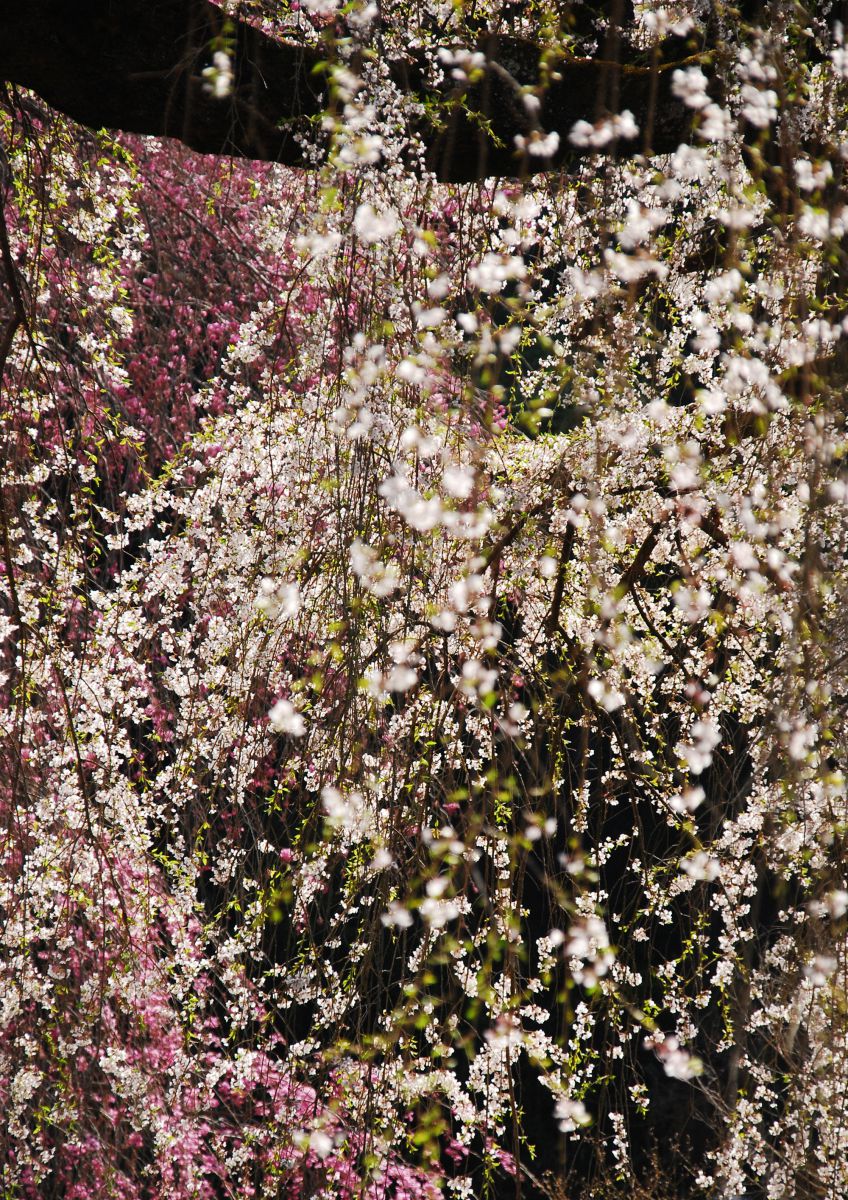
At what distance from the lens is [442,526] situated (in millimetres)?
1788

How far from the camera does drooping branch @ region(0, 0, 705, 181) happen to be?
66.5 inches

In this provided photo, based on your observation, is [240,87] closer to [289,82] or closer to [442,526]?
[289,82]

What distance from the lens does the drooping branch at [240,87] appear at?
5.54 feet

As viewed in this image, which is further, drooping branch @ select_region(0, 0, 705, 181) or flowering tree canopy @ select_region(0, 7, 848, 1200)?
drooping branch @ select_region(0, 0, 705, 181)

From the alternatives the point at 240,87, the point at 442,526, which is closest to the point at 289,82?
the point at 240,87

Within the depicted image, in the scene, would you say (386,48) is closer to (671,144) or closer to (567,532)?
(671,144)

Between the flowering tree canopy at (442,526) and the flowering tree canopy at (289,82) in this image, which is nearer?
the flowering tree canopy at (442,526)

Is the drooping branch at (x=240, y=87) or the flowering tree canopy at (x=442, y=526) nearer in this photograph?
the flowering tree canopy at (x=442, y=526)

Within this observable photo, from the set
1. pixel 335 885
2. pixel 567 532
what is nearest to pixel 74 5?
pixel 567 532

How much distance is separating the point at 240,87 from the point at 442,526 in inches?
28.6

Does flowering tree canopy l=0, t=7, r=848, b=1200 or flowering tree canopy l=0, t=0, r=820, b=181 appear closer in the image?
flowering tree canopy l=0, t=7, r=848, b=1200

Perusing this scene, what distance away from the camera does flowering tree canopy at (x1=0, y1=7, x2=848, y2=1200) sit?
5.01ft

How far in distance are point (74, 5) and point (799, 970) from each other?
67.2 inches

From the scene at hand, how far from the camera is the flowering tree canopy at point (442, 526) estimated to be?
60.2 inches
